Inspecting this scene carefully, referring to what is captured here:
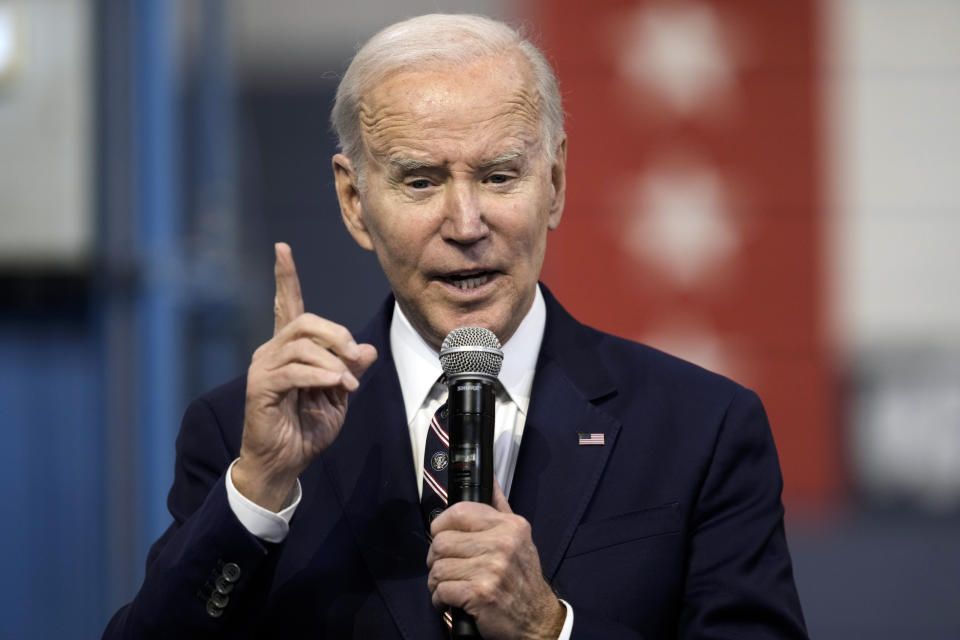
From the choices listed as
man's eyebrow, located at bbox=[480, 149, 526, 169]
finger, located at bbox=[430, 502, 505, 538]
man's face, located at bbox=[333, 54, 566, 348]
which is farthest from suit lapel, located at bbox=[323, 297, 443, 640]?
man's eyebrow, located at bbox=[480, 149, 526, 169]

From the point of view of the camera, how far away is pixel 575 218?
7699mm

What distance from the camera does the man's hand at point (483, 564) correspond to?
1.24 meters

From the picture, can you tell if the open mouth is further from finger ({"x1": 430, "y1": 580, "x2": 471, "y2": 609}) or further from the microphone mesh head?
finger ({"x1": 430, "y1": 580, "x2": 471, "y2": 609})

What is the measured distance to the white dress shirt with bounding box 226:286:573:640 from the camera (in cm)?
160

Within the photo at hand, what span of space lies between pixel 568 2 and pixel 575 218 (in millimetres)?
1496

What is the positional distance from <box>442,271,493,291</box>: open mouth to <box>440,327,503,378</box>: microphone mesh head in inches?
7.1

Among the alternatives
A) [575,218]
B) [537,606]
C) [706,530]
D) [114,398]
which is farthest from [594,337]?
[575,218]

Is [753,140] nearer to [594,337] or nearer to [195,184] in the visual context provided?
[195,184]

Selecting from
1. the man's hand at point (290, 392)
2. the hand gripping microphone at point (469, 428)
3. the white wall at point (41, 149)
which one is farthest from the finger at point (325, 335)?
the white wall at point (41, 149)

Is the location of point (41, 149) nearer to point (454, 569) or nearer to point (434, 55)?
point (434, 55)

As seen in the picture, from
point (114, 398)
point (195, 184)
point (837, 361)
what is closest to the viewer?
point (114, 398)

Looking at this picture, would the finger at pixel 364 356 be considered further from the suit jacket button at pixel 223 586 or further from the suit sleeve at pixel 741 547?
the suit sleeve at pixel 741 547

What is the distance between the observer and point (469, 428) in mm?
1272

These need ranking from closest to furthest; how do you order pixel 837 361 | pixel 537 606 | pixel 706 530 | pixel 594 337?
pixel 537 606 < pixel 706 530 < pixel 594 337 < pixel 837 361
